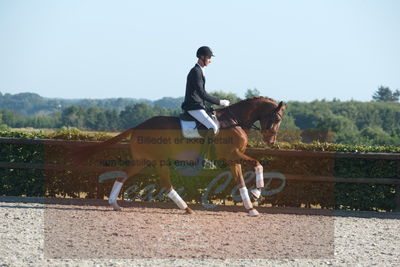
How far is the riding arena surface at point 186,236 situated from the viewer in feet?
23.6

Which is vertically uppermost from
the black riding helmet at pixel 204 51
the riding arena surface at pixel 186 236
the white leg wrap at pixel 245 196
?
the black riding helmet at pixel 204 51

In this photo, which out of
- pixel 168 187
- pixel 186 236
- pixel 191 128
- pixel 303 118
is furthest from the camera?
pixel 303 118

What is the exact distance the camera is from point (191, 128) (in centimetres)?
1018

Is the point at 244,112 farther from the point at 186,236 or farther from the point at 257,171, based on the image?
the point at 186,236

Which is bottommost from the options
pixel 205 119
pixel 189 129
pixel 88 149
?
pixel 88 149

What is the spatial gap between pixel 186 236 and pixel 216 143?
2.35 meters

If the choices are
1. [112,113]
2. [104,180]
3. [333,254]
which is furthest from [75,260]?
[112,113]

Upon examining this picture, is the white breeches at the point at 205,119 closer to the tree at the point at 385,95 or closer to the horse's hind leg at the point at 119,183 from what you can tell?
the horse's hind leg at the point at 119,183

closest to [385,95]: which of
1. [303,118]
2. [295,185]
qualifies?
[303,118]

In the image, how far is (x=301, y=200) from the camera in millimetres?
11789

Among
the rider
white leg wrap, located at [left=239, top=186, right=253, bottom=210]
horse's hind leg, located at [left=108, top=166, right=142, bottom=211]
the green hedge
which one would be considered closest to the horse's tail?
horse's hind leg, located at [left=108, top=166, right=142, bottom=211]

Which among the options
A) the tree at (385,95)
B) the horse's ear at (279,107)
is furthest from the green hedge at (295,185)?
the tree at (385,95)

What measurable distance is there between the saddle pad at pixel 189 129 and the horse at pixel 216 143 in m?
0.11

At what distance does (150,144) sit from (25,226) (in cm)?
272
